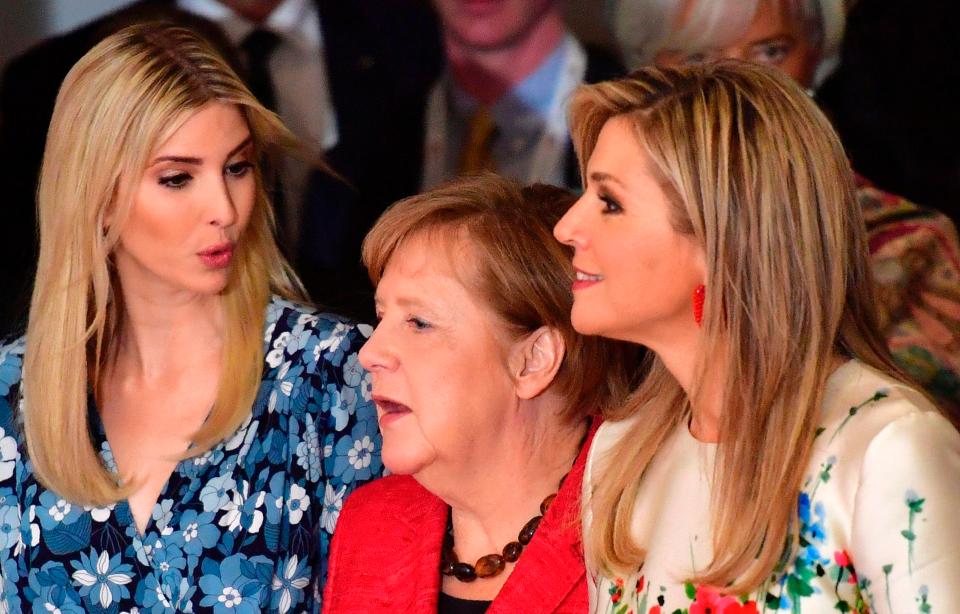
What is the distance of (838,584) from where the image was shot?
56.6 inches

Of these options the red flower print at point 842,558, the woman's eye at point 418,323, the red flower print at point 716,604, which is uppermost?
the red flower print at point 842,558

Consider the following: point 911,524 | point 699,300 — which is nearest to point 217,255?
point 699,300

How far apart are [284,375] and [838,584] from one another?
98cm

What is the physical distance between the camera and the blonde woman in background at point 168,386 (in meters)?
2.03

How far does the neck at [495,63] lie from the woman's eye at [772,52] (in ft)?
1.33

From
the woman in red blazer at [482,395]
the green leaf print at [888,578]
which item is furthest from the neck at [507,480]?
the green leaf print at [888,578]

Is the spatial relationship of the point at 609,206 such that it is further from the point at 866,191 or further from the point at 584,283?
the point at 866,191

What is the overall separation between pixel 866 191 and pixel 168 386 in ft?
4.32

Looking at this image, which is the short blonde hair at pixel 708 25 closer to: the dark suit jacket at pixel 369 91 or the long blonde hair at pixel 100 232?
the dark suit jacket at pixel 369 91

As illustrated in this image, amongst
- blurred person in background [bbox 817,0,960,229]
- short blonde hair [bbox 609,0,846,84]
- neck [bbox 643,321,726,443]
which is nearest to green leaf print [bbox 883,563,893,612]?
neck [bbox 643,321,726,443]

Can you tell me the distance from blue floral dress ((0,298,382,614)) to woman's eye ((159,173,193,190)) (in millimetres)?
286

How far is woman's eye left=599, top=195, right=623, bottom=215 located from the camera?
1588mm

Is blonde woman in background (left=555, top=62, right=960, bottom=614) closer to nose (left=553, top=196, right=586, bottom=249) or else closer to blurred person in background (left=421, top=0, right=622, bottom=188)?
nose (left=553, top=196, right=586, bottom=249)

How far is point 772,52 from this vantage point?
266 centimetres
